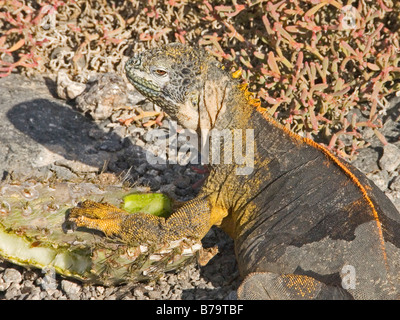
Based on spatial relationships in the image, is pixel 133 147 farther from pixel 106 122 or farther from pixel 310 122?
pixel 310 122

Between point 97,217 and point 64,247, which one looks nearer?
point 64,247

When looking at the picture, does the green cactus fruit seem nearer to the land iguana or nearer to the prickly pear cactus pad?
the land iguana

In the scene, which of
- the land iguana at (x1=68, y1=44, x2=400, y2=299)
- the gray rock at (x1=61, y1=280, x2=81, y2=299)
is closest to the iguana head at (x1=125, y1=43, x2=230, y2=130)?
the land iguana at (x1=68, y1=44, x2=400, y2=299)

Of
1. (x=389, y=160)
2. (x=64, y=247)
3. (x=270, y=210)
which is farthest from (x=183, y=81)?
(x=389, y=160)

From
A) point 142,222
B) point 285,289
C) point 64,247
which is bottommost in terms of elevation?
point 285,289

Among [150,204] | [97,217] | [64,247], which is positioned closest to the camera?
[64,247]

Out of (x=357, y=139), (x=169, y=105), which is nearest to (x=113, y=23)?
(x=169, y=105)

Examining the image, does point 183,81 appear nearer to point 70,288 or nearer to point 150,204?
point 150,204
